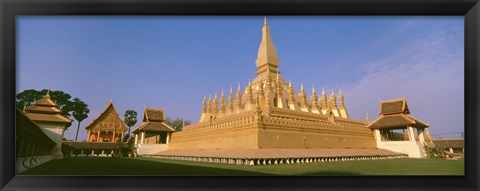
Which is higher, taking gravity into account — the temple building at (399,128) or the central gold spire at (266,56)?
the central gold spire at (266,56)

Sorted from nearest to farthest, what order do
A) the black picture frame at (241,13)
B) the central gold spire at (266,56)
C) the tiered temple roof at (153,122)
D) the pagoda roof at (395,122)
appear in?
the black picture frame at (241,13), the pagoda roof at (395,122), the tiered temple roof at (153,122), the central gold spire at (266,56)

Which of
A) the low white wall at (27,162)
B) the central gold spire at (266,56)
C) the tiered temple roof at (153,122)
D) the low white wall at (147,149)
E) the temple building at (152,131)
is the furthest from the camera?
the central gold spire at (266,56)

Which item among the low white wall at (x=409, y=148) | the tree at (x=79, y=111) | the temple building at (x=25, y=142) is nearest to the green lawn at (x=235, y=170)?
the temple building at (x=25, y=142)

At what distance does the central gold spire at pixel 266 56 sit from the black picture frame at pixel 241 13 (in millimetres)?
18038

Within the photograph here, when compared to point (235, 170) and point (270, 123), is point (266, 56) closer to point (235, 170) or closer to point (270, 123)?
point (270, 123)

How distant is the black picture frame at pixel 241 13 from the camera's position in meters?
5.00

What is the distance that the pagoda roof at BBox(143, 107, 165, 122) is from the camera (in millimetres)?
22000

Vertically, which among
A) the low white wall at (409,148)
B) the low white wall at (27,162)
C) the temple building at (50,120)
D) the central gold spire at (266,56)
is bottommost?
the low white wall at (409,148)

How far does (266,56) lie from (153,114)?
10.4 metres

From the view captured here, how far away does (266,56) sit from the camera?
2327cm

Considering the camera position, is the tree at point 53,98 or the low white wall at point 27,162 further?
the tree at point 53,98

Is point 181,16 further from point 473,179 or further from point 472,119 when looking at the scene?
point 473,179

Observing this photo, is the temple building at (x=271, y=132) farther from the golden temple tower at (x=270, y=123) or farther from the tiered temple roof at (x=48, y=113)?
the tiered temple roof at (x=48, y=113)

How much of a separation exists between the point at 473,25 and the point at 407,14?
3.96ft
